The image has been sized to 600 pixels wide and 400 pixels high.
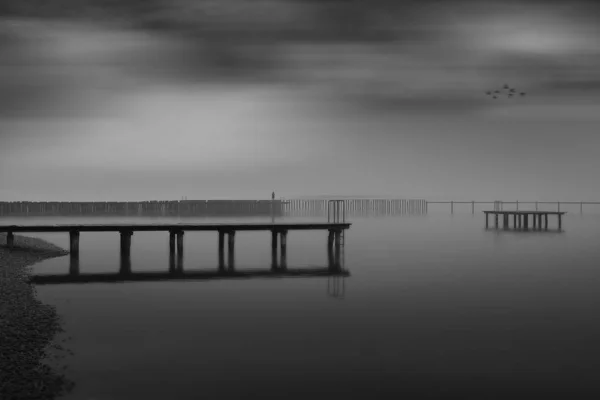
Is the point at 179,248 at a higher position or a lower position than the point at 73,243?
lower

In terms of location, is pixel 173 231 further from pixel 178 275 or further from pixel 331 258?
pixel 331 258

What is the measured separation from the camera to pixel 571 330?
10992 mm

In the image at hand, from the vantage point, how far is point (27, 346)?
9.37 metres

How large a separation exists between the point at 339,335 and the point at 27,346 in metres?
4.97

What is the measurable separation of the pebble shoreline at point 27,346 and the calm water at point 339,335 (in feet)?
1.01

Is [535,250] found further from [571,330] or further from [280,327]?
[280,327]

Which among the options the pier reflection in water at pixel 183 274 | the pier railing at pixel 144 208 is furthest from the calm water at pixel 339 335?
the pier railing at pixel 144 208

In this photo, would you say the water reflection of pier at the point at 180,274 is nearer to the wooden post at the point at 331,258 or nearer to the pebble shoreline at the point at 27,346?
the wooden post at the point at 331,258

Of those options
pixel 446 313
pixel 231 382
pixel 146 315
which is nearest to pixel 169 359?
pixel 231 382

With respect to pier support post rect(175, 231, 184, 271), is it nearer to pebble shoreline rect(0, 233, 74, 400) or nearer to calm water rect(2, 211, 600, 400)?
calm water rect(2, 211, 600, 400)

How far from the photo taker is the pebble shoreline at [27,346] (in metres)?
7.48

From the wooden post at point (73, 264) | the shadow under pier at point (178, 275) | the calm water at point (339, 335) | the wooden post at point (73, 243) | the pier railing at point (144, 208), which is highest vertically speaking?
the pier railing at point (144, 208)

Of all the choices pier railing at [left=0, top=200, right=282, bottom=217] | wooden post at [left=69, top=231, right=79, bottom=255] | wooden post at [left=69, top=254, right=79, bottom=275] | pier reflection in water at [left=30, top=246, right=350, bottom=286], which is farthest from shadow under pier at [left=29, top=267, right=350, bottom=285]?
pier railing at [left=0, top=200, right=282, bottom=217]

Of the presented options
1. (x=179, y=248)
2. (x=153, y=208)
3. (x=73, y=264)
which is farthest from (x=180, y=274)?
(x=153, y=208)
